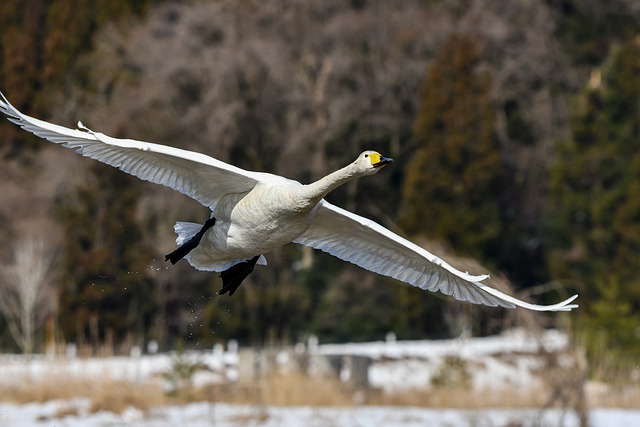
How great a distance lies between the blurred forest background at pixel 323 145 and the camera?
27.0 meters

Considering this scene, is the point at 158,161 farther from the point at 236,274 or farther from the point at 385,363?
the point at 385,363

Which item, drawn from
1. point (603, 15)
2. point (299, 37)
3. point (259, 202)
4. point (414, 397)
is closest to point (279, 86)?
point (299, 37)

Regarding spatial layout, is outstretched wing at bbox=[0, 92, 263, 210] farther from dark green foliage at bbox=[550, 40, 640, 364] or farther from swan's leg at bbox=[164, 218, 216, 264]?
dark green foliage at bbox=[550, 40, 640, 364]

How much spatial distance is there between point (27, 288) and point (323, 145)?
9.03 meters

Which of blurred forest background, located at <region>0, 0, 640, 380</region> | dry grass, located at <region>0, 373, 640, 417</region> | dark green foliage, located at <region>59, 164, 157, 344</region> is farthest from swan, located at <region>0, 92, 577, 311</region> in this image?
dark green foliage, located at <region>59, 164, 157, 344</region>

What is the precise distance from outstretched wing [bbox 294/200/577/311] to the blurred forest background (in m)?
15.9

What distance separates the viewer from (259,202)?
877 centimetres

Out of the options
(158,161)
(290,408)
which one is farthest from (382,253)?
(290,408)

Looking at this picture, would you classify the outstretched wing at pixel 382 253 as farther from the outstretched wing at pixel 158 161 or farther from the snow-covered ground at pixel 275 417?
the snow-covered ground at pixel 275 417

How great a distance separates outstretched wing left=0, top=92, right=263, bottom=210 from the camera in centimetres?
891

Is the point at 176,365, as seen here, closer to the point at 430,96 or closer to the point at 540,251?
the point at 430,96

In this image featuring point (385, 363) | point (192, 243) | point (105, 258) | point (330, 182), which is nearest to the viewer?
point (330, 182)

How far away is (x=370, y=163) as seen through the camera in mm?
8312

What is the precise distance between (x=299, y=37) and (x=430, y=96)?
3469 millimetres
